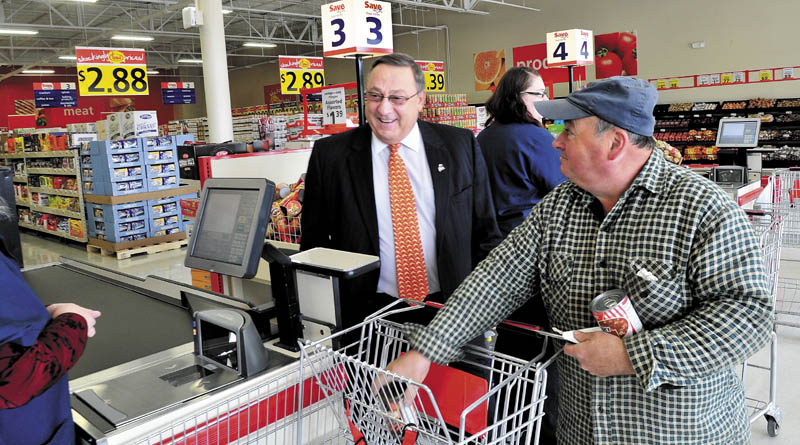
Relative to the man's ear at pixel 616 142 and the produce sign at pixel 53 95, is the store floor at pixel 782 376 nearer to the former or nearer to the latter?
the man's ear at pixel 616 142

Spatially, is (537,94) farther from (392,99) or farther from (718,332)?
(718,332)

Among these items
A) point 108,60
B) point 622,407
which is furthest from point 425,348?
point 108,60

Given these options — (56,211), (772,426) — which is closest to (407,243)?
(772,426)

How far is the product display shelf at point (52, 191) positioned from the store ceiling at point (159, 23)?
17.3 feet

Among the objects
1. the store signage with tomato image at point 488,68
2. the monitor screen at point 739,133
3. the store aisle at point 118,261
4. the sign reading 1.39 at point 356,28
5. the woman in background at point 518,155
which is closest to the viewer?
the woman in background at point 518,155

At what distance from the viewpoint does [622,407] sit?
4.31ft

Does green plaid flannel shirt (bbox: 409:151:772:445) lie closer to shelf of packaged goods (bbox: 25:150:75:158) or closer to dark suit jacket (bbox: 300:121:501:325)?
dark suit jacket (bbox: 300:121:501:325)

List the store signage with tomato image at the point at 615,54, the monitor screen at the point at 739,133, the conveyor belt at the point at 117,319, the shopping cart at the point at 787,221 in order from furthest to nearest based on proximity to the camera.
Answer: the store signage with tomato image at the point at 615,54, the monitor screen at the point at 739,133, the shopping cart at the point at 787,221, the conveyor belt at the point at 117,319

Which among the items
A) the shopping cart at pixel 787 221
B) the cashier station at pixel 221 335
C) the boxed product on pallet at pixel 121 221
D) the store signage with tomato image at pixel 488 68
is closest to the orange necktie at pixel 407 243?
the cashier station at pixel 221 335

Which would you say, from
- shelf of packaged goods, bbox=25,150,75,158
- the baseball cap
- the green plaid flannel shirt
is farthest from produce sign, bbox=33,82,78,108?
the baseball cap

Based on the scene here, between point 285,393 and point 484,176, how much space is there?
1.19 m

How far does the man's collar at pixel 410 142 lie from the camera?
225cm

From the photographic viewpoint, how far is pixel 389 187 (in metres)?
2.21

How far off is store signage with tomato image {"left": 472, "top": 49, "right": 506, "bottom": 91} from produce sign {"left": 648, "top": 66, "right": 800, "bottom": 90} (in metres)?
4.23
